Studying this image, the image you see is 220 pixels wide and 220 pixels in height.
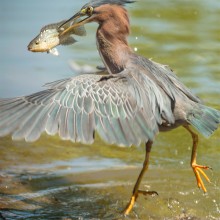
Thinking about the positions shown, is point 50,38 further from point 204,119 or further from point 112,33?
point 204,119

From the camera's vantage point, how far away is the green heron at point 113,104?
698 centimetres

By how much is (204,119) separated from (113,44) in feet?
3.91

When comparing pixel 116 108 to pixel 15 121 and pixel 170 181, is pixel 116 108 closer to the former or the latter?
pixel 15 121

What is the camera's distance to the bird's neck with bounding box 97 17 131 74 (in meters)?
8.16

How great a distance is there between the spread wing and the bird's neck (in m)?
0.70

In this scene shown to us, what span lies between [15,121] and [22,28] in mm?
6685

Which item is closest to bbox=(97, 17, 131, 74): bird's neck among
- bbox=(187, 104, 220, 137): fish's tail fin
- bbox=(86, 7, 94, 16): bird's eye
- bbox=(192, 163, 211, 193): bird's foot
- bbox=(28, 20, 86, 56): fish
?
bbox=(86, 7, 94, 16): bird's eye

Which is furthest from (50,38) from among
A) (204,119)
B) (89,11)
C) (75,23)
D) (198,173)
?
(198,173)

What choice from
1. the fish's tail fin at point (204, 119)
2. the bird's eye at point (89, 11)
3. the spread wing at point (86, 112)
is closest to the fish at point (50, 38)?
the bird's eye at point (89, 11)

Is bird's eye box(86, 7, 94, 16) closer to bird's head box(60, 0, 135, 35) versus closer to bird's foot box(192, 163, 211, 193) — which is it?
bird's head box(60, 0, 135, 35)

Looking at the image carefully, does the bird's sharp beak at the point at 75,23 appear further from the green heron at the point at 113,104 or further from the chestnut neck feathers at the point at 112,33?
the chestnut neck feathers at the point at 112,33

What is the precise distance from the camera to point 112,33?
824 centimetres

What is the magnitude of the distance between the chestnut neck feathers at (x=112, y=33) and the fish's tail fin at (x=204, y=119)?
2.88ft

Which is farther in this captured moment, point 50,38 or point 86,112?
point 50,38
